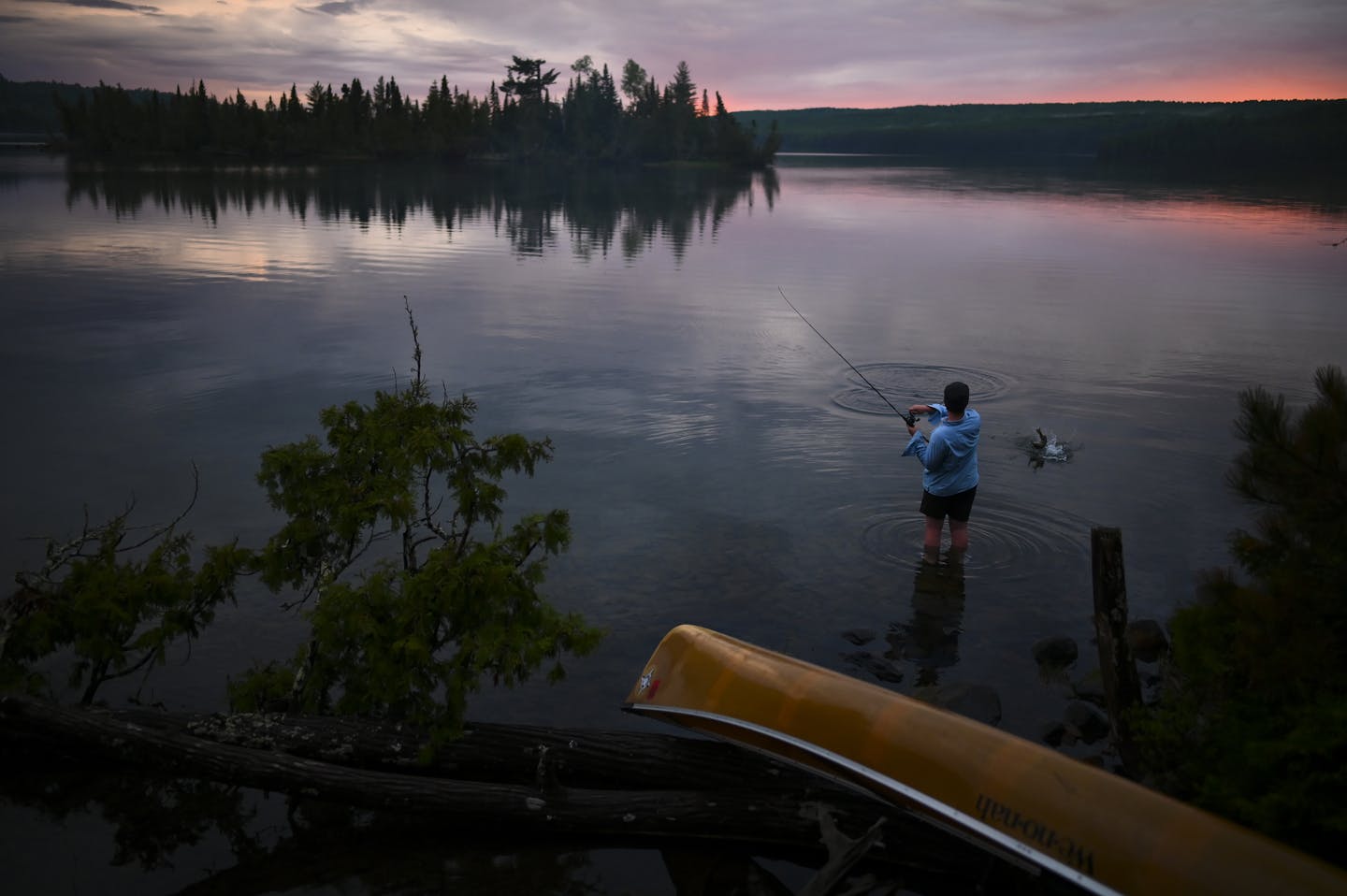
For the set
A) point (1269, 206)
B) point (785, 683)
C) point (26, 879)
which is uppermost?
point (1269, 206)

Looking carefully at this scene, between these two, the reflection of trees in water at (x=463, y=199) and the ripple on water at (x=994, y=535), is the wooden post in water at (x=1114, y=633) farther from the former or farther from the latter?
the reflection of trees in water at (x=463, y=199)

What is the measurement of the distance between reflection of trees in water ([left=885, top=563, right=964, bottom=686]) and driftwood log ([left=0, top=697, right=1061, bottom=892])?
2.82m

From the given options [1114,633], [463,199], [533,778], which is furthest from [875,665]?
[463,199]

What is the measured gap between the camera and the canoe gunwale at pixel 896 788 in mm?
5758

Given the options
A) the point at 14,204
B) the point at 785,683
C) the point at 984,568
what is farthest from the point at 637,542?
the point at 14,204

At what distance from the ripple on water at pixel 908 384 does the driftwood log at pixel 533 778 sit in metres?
12.7

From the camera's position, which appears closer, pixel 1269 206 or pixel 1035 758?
pixel 1035 758

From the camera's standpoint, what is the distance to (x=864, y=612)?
36.0 feet

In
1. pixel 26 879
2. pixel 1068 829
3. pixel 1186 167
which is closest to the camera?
pixel 1068 829

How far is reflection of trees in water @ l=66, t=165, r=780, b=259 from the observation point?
54.5m

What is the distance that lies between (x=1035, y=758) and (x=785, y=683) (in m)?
1.88

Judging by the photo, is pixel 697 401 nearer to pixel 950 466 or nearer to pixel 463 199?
pixel 950 466

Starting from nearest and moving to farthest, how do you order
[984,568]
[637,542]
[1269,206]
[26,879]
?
[26,879] → [984,568] → [637,542] → [1269,206]

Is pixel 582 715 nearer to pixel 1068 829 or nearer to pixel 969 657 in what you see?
pixel 969 657
